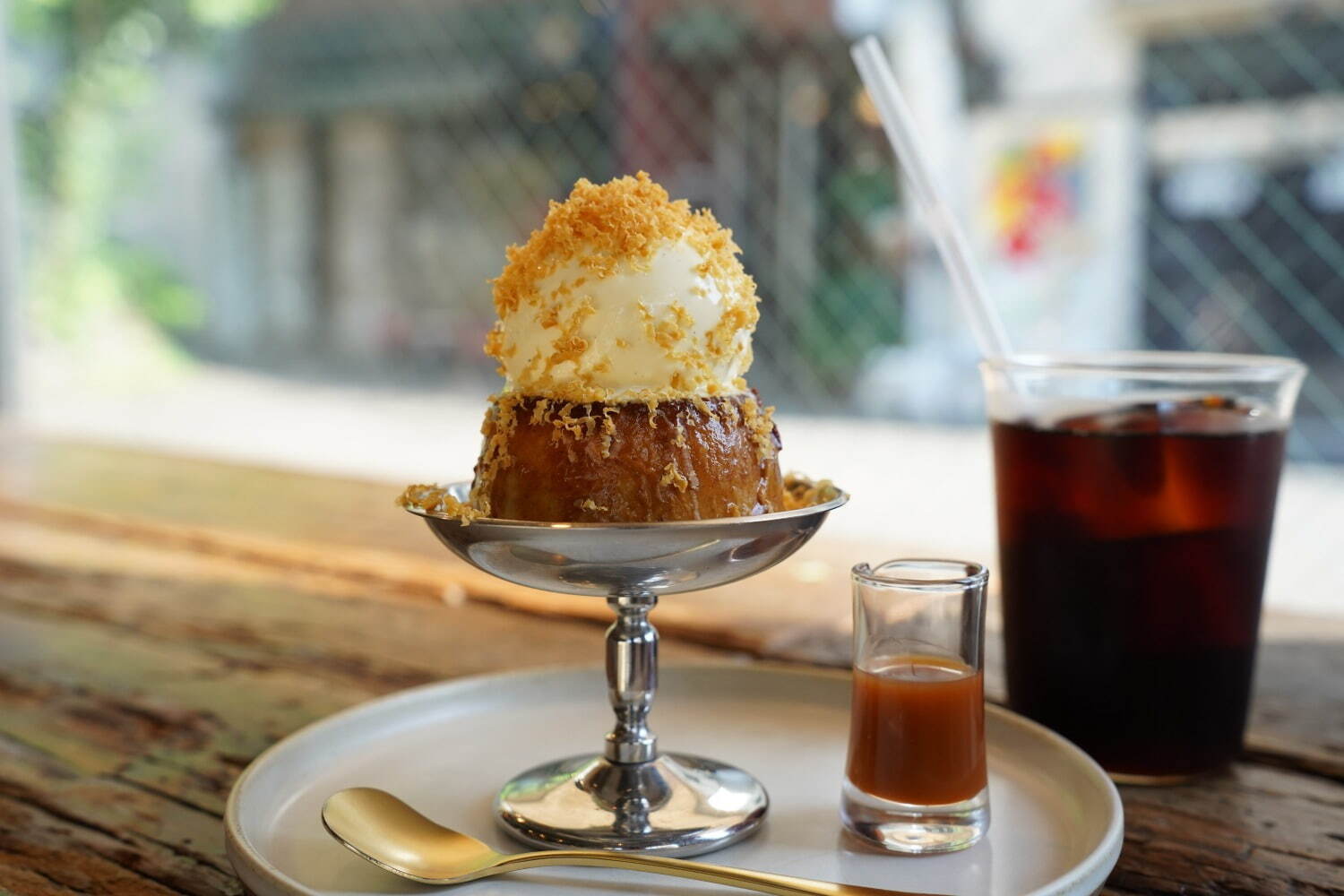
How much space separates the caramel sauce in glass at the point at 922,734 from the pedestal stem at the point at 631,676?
17 cm

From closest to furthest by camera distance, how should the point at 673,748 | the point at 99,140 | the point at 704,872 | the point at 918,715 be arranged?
1. the point at 704,872
2. the point at 918,715
3. the point at 673,748
4. the point at 99,140

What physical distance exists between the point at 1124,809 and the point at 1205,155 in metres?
3.47

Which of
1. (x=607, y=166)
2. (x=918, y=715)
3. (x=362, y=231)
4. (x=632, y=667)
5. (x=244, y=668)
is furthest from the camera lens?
(x=362, y=231)

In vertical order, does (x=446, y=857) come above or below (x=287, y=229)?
below

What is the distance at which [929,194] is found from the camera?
108 cm

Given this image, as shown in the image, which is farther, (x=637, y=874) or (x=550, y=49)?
(x=550, y=49)

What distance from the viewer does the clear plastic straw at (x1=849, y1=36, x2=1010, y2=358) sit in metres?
1.07

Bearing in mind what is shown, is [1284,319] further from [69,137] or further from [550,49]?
[69,137]

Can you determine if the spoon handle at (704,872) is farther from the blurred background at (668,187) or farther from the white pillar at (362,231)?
the white pillar at (362,231)

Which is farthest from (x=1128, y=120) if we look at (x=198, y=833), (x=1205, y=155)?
(x=198, y=833)

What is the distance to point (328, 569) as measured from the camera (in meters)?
1.61

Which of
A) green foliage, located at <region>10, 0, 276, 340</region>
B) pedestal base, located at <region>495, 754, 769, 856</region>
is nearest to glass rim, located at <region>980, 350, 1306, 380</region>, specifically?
pedestal base, located at <region>495, 754, 769, 856</region>

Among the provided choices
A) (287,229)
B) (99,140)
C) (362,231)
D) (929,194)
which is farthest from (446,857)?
(99,140)

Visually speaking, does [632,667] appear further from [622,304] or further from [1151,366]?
[1151,366]
